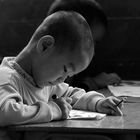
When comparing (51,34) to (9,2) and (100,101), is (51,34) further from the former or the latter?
(9,2)

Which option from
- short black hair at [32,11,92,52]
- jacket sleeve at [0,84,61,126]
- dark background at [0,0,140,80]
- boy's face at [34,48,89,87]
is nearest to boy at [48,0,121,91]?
dark background at [0,0,140,80]

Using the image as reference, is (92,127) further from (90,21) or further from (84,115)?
(90,21)

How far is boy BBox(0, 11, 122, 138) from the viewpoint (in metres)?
1.35

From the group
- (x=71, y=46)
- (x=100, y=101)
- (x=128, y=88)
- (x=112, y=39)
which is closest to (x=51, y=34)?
(x=71, y=46)

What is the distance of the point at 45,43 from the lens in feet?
4.65

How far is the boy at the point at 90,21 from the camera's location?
2.05 m

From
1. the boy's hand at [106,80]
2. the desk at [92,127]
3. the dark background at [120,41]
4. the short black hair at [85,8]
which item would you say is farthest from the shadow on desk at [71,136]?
the dark background at [120,41]

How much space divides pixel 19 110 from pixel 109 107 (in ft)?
1.22

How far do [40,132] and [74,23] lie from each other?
0.40 metres

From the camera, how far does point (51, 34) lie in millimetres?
1433

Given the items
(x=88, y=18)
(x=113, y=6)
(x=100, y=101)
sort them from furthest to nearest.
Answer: (x=113, y=6), (x=88, y=18), (x=100, y=101)

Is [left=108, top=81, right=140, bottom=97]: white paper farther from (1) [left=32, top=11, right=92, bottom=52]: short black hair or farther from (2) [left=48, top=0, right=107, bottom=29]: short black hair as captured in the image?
(1) [left=32, top=11, right=92, bottom=52]: short black hair

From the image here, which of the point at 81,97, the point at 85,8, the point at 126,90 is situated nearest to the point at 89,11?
the point at 85,8

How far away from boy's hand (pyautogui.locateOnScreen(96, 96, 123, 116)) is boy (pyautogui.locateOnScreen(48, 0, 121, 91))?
494 millimetres
